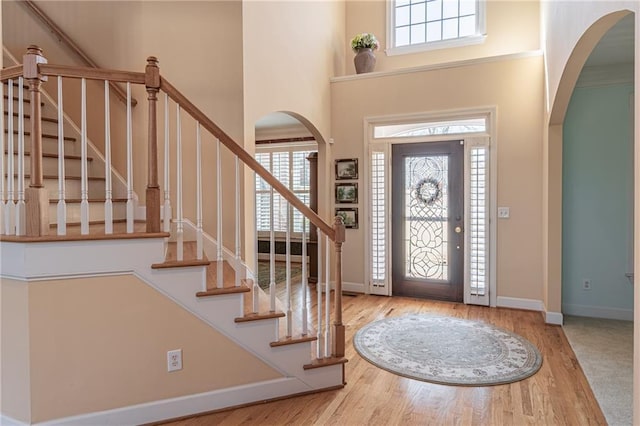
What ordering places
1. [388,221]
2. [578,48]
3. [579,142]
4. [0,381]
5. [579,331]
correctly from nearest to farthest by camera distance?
1. [0,381]
2. [578,48]
3. [579,331]
4. [579,142]
5. [388,221]

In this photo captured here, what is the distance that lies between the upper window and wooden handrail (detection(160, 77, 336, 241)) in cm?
393

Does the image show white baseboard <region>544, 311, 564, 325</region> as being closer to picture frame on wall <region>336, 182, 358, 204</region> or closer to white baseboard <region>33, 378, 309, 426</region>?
picture frame on wall <region>336, 182, 358, 204</region>

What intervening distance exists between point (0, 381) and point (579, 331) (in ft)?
15.0

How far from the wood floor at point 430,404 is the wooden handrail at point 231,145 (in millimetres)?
1088

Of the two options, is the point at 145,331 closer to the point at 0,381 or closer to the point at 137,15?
the point at 0,381

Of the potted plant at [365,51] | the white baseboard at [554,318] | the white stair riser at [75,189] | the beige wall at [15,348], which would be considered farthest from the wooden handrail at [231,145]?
the potted plant at [365,51]

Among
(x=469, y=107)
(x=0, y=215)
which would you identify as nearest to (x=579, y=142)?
(x=469, y=107)

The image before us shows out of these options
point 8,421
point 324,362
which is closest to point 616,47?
point 324,362

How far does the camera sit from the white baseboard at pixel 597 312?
13.6 feet

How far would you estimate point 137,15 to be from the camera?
141 inches

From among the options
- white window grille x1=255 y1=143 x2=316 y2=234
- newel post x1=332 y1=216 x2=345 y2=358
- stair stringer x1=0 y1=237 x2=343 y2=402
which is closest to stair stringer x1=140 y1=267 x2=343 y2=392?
stair stringer x1=0 y1=237 x2=343 y2=402

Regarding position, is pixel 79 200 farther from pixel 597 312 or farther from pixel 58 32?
pixel 597 312

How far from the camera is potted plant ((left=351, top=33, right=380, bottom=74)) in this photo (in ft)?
17.5

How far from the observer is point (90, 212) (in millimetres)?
3104
